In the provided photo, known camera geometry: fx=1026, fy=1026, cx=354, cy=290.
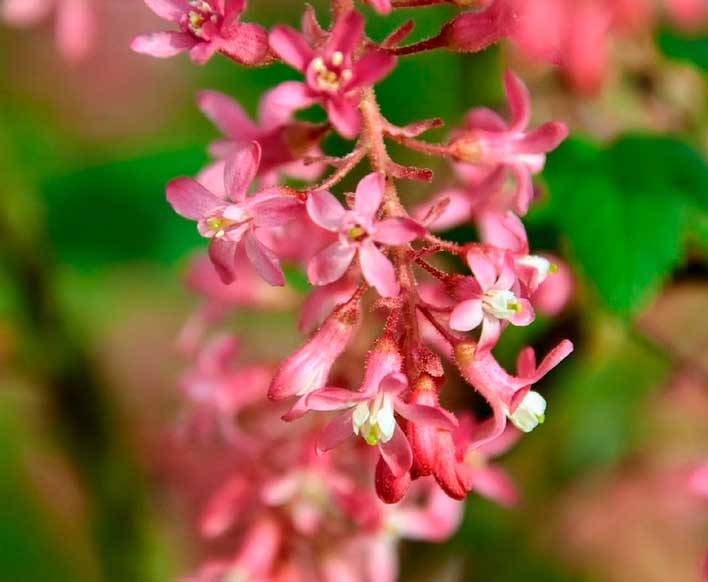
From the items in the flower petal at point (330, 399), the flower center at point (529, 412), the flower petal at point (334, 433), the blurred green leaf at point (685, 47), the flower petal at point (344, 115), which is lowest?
the blurred green leaf at point (685, 47)

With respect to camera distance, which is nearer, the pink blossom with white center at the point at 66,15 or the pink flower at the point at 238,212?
the pink flower at the point at 238,212

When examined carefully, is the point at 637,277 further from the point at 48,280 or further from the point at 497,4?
the point at 48,280

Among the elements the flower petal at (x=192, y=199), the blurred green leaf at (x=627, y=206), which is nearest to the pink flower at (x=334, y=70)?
the flower petal at (x=192, y=199)

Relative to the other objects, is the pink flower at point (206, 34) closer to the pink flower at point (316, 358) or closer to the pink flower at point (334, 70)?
the pink flower at point (334, 70)

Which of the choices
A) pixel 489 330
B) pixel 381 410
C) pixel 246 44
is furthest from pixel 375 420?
pixel 246 44

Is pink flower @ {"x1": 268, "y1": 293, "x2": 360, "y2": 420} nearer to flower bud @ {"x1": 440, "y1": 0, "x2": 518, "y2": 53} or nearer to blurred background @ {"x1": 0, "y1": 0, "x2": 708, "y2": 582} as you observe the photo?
flower bud @ {"x1": 440, "y1": 0, "x2": 518, "y2": 53}
